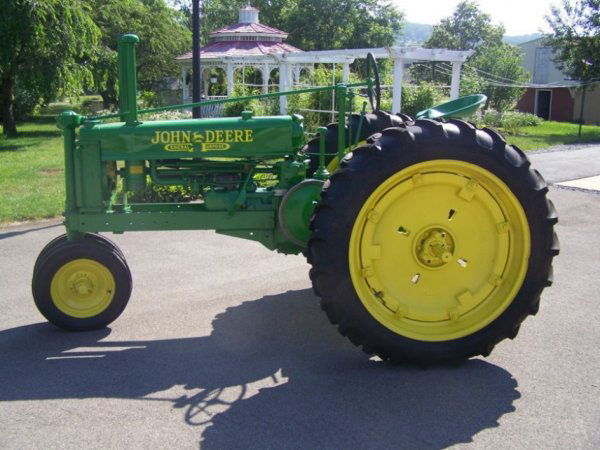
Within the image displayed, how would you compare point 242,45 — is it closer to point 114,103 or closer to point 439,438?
point 114,103

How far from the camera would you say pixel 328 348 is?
4527mm

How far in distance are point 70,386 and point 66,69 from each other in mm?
16104

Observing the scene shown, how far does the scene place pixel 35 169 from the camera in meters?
13.0

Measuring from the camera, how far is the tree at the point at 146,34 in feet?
87.9

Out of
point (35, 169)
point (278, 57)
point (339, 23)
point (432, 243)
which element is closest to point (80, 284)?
point (432, 243)

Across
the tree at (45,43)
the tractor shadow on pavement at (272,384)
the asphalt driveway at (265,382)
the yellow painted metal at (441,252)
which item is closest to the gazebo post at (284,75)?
the tree at (45,43)

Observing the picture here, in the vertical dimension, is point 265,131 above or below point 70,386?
above

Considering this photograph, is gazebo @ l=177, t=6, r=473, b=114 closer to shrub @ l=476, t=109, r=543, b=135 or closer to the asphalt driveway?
shrub @ l=476, t=109, r=543, b=135

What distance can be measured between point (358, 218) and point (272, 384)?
1.13 metres

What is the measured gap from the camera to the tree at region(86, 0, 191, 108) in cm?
2678

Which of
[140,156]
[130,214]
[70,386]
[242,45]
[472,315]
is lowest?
[70,386]

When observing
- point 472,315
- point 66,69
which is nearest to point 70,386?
point 472,315

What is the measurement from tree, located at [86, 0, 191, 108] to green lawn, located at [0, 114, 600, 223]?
17.6 feet

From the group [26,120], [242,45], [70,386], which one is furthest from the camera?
[26,120]
